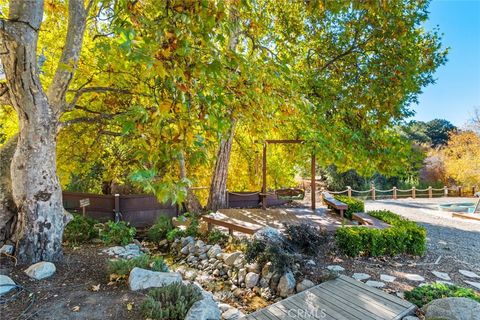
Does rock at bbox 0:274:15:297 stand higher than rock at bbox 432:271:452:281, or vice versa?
rock at bbox 0:274:15:297

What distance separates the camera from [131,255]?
450 cm

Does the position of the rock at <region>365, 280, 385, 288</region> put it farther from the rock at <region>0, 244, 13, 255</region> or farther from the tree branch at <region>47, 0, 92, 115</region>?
the tree branch at <region>47, 0, 92, 115</region>

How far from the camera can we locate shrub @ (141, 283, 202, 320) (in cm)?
238

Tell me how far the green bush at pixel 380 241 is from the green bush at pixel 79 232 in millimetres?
4831

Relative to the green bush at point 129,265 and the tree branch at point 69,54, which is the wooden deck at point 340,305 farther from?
the tree branch at point 69,54

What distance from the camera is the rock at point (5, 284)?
2650mm

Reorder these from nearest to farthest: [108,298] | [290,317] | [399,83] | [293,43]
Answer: [108,298]
[290,317]
[399,83]
[293,43]

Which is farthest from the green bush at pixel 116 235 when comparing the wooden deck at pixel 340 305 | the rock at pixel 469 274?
the rock at pixel 469 274

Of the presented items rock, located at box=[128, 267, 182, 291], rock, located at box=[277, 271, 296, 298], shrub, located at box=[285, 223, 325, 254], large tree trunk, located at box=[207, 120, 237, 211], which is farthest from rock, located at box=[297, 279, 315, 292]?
large tree trunk, located at box=[207, 120, 237, 211]

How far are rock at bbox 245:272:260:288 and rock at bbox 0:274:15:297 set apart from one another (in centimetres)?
296

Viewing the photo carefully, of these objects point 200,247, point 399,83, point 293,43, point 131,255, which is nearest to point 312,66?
point 293,43

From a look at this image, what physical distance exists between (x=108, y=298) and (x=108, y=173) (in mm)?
6613

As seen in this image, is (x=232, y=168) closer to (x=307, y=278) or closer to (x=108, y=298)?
(x=307, y=278)

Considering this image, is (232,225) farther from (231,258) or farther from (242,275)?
(242,275)
